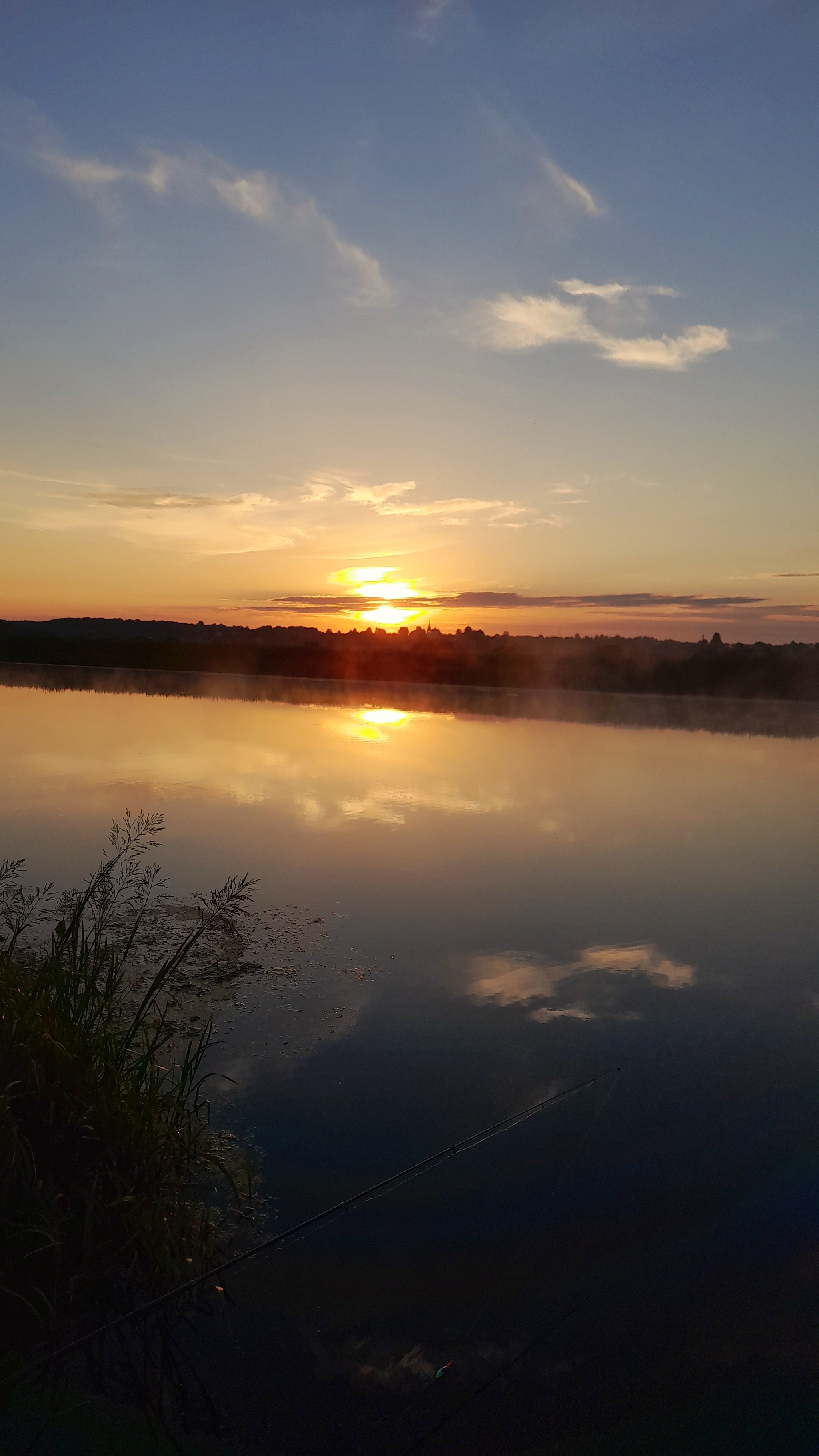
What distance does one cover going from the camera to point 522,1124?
506cm

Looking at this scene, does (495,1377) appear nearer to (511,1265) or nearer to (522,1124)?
(511,1265)

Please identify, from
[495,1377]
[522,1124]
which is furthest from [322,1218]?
[522,1124]

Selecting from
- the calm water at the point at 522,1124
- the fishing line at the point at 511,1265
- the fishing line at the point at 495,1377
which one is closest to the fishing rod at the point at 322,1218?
the calm water at the point at 522,1124

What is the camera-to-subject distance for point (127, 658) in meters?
73.6

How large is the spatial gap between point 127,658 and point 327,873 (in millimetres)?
67421

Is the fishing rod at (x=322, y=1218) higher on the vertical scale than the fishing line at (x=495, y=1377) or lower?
higher

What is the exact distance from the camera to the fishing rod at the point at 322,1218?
10.7 ft

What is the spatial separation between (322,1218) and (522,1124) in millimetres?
1430

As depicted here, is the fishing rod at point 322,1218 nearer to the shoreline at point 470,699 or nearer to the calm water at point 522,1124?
the calm water at point 522,1124

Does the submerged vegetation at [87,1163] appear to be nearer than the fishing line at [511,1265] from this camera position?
No

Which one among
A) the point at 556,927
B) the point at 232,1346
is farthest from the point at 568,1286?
the point at 556,927

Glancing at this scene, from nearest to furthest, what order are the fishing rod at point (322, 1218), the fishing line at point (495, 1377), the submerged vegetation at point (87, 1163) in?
the fishing line at point (495, 1377), the fishing rod at point (322, 1218), the submerged vegetation at point (87, 1163)

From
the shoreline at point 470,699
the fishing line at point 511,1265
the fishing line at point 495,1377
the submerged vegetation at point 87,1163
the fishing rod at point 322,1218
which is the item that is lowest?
the fishing line at point 495,1377

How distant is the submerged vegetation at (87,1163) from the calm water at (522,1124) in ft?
1.15
